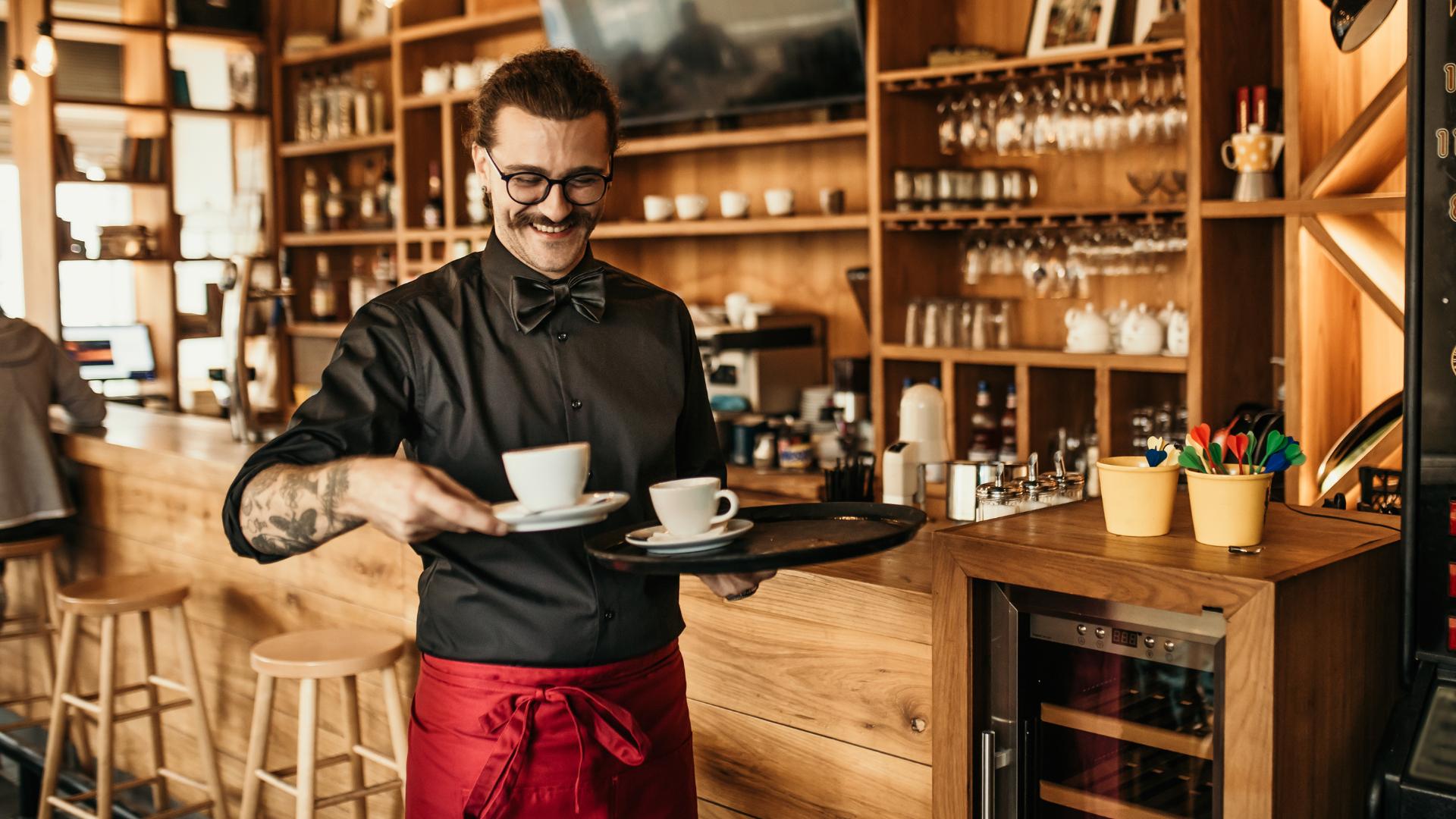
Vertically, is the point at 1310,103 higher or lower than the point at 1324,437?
higher

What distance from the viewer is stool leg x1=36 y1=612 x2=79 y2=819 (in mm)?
3393

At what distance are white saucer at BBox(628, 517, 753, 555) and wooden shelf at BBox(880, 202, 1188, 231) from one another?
2.23 meters

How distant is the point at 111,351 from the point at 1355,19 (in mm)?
5421

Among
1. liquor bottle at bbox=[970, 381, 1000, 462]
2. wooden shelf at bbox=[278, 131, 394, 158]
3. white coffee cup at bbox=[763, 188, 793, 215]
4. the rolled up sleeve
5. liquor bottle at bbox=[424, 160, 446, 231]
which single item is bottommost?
liquor bottle at bbox=[970, 381, 1000, 462]

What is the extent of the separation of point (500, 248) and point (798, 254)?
9.99 ft

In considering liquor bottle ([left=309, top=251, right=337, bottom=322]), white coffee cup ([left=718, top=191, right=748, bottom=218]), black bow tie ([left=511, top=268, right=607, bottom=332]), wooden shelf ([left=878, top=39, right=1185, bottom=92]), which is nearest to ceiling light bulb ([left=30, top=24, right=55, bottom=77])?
liquor bottle ([left=309, top=251, right=337, bottom=322])

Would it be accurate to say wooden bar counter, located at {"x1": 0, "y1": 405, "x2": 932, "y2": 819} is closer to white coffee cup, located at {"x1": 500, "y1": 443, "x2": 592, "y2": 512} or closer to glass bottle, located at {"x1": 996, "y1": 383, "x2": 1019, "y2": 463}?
glass bottle, located at {"x1": 996, "y1": 383, "x2": 1019, "y2": 463}

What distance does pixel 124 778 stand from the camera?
3.98 m

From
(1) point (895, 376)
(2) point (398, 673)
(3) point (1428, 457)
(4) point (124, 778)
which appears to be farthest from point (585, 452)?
(4) point (124, 778)

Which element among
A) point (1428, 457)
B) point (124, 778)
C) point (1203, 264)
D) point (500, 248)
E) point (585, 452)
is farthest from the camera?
point (124, 778)

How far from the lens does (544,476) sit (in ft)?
4.61

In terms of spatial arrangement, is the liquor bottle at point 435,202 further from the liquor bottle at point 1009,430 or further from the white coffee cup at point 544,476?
the white coffee cup at point 544,476

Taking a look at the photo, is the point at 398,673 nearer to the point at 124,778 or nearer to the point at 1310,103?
the point at 124,778

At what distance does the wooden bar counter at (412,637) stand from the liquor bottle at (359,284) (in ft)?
4.61
